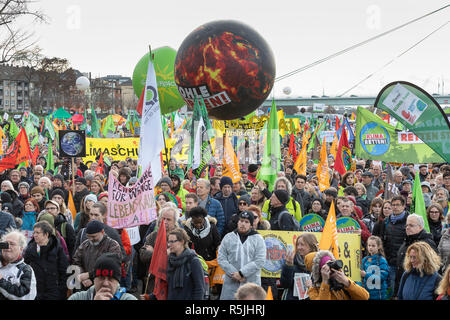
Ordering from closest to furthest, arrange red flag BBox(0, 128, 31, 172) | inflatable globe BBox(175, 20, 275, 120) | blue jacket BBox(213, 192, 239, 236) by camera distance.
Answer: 1. inflatable globe BBox(175, 20, 275, 120)
2. blue jacket BBox(213, 192, 239, 236)
3. red flag BBox(0, 128, 31, 172)

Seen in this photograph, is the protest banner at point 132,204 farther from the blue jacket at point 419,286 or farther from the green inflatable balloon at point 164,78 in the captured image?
the green inflatable balloon at point 164,78

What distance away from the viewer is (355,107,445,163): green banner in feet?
29.8

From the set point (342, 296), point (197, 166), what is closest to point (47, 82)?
point (197, 166)

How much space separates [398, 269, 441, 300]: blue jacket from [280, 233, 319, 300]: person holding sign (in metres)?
0.88

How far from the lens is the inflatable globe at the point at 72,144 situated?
11555 mm

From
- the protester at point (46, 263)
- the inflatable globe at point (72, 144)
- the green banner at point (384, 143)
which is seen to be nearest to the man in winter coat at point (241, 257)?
the protester at point (46, 263)

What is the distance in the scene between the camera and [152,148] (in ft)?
23.0

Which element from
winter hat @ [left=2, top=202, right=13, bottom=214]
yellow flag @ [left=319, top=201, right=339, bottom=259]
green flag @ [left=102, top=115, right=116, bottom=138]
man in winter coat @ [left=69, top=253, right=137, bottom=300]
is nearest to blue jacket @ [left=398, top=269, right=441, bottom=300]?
yellow flag @ [left=319, top=201, right=339, bottom=259]

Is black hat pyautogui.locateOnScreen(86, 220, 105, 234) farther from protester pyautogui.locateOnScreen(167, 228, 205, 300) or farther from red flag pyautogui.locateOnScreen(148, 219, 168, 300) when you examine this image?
protester pyautogui.locateOnScreen(167, 228, 205, 300)

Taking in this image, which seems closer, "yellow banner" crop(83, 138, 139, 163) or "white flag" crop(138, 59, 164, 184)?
"white flag" crop(138, 59, 164, 184)

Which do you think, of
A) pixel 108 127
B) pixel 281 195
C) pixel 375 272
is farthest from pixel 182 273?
pixel 108 127
